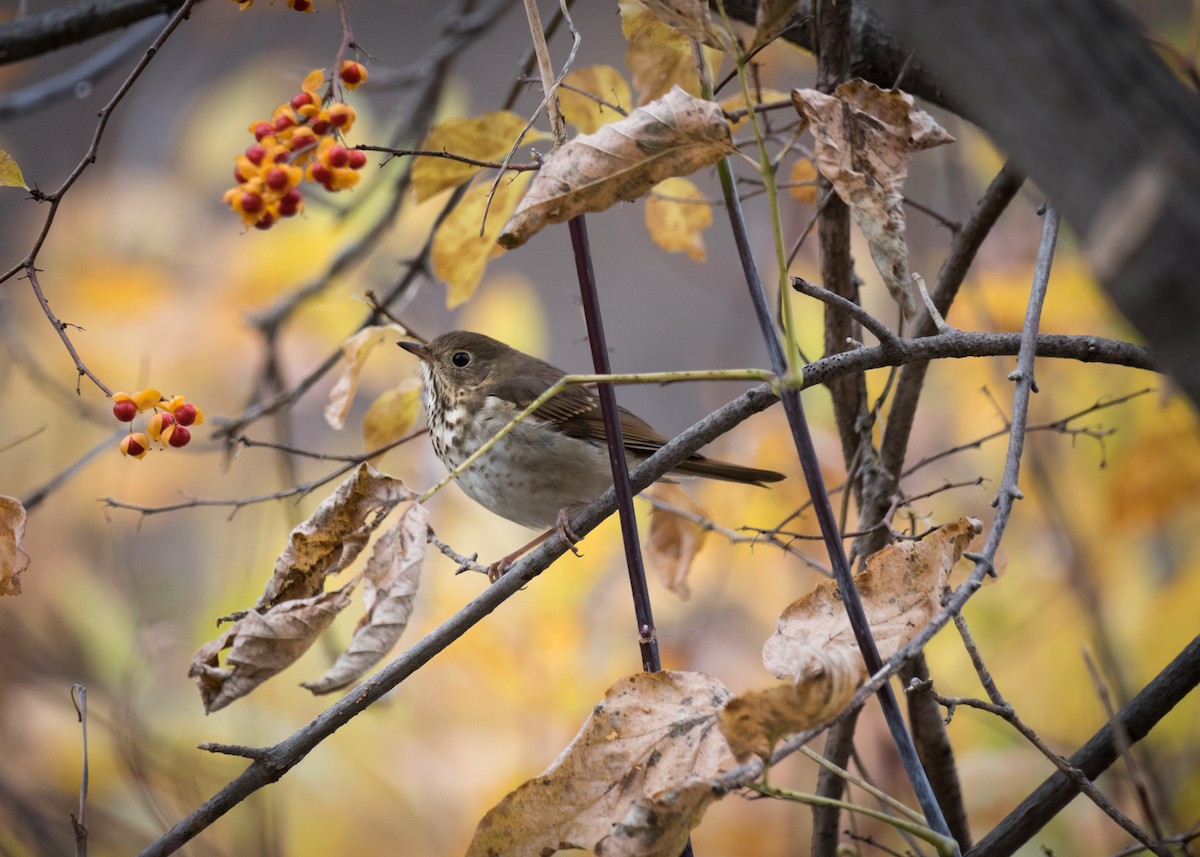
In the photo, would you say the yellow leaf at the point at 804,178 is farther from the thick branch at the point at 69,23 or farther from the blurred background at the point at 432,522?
the thick branch at the point at 69,23

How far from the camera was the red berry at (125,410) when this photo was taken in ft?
4.25

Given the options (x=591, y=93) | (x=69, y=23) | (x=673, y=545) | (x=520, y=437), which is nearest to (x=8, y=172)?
(x=69, y=23)

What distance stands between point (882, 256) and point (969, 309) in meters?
1.83

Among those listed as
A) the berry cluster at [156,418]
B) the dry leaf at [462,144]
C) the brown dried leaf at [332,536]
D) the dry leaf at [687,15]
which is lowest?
the brown dried leaf at [332,536]

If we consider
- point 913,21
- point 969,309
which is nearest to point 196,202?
point 969,309

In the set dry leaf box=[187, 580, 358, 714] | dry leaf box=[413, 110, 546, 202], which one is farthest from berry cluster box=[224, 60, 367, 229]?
dry leaf box=[187, 580, 358, 714]

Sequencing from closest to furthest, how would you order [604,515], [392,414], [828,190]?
[604,515], [828,190], [392,414]

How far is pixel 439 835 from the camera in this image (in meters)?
2.44

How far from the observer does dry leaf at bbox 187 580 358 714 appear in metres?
1.02

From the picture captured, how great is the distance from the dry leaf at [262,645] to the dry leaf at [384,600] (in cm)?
3

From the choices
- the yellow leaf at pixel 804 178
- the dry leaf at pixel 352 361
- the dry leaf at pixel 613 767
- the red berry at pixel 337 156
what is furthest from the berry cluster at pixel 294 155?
the dry leaf at pixel 613 767

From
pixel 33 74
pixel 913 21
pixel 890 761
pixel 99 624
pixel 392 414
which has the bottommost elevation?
pixel 890 761

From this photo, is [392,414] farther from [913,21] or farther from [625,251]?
[625,251]

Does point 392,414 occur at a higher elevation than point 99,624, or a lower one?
lower
